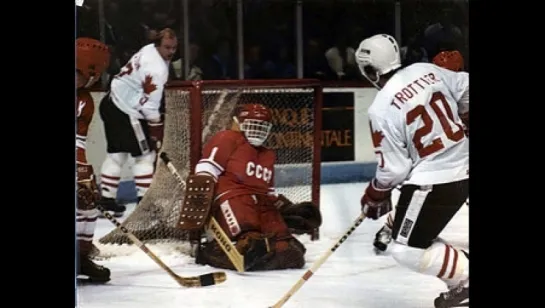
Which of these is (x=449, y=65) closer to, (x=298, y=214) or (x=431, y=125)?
(x=431, y=125)

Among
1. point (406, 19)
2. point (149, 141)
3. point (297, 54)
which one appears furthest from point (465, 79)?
point (149, 141)

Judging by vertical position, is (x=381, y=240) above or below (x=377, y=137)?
below

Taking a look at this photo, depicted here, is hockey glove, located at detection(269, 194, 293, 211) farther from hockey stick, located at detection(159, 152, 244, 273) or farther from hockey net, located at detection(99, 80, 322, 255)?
hockey stick, located at detection(159, 152, 244, 273)

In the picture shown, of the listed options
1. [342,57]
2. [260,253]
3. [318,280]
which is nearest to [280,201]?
[260,253]

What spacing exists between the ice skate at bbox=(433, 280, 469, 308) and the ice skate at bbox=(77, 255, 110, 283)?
3.44ft

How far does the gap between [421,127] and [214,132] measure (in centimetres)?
65

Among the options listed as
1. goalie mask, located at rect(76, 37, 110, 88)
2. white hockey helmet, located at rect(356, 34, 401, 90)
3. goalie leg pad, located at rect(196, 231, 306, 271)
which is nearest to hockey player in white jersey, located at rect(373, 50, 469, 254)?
white hockey helmet, located at rect(356, 34, 401, 90)

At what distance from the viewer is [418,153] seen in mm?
2902

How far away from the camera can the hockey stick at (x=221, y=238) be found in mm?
2904

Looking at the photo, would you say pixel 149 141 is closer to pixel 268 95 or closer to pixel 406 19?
pixel 268 95

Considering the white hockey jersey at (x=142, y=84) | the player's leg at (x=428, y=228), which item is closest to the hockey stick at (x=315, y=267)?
the player's leg at (x=428, y=228)

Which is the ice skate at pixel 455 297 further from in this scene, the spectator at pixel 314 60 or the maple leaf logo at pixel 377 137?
the spectator at pixel 314 60
